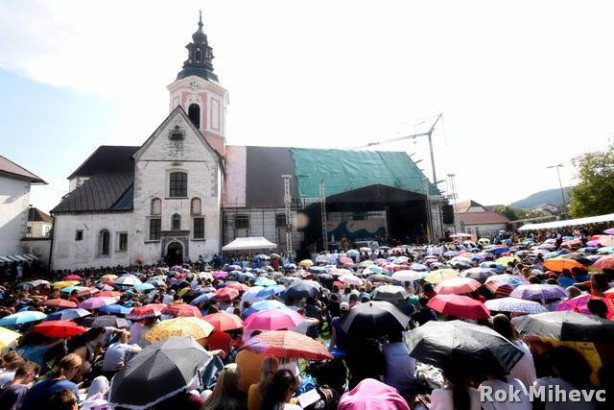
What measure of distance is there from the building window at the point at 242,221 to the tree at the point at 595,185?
122ft

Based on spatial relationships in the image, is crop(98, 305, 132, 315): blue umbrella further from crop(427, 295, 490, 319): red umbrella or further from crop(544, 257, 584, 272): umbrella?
crop(544, 257, 584, 272): umbrella

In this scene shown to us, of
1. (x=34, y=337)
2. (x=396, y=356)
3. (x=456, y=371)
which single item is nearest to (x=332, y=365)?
(x=396, y=356)

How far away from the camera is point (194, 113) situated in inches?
1286

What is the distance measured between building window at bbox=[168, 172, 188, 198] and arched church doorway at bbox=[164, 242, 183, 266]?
423 centimetres

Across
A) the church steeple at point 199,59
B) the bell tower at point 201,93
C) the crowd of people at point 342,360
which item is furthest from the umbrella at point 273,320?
the church steeple at point 199,59

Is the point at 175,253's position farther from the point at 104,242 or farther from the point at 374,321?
the point at 374,321

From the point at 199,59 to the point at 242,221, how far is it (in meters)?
18.5

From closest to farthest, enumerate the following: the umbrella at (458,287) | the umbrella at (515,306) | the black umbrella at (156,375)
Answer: the black umbrella at (156,375) < the umbrella at (515,306) < the umbrella at (458,287)

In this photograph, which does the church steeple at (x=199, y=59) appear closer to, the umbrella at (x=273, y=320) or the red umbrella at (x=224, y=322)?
the red umbrella at (x=224, y=322)

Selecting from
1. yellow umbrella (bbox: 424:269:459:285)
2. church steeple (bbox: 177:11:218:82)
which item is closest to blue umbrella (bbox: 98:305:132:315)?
yellow umbrella (bbox: 424:269:459:285)

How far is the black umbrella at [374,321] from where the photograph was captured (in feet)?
14.6

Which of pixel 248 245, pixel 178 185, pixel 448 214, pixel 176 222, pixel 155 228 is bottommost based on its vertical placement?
pixel 248 245

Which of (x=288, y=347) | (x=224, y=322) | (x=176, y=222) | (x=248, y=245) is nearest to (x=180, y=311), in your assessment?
(x=224, y=322)

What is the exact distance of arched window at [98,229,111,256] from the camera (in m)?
26.6
